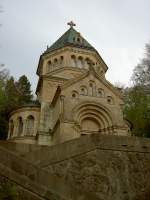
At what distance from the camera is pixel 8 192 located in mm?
6520

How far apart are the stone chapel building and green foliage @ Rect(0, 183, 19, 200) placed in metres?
15.1

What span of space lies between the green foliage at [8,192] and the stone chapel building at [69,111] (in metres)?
15.1

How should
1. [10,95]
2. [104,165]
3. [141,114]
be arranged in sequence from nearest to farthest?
[104,165]
[141,114]
[10,95]

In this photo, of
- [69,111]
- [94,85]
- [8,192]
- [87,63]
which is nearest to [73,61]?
[87,63]

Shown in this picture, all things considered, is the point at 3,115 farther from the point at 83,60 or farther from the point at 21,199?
the point at 21,199

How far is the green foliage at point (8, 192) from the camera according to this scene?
6.42 meters

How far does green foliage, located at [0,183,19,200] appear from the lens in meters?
6.42

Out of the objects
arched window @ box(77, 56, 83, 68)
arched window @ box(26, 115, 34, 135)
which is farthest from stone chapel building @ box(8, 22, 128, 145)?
arched window @ box(77, 56, 83, 68)

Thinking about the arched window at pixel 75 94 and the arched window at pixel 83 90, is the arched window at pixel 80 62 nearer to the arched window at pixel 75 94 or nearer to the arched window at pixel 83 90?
the arched window at pixel 83 90

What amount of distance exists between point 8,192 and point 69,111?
1664 centimetres

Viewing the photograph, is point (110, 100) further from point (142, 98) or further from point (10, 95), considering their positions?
point (10, 95)

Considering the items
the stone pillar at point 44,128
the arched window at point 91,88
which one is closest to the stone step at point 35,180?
the stone pillar at point 44,128

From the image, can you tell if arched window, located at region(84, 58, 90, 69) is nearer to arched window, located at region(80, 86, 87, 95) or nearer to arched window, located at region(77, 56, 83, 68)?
arched window, located at region(77, 56, 83, 68)

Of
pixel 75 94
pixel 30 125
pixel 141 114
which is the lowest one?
pixel 30 125
